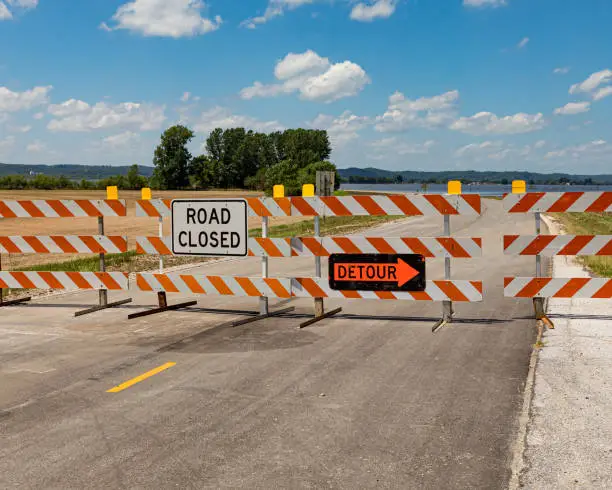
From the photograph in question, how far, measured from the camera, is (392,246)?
9398 millimetres

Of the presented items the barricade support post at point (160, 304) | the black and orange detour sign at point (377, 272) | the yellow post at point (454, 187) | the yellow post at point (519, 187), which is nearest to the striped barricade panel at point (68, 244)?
the barricade support post at point (160, 304)

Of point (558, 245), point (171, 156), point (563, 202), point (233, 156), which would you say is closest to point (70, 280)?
point (558, 245)

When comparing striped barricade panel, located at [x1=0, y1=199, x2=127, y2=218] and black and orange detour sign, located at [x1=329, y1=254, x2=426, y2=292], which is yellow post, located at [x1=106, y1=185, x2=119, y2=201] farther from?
black and orange detour sign, located at [x1=329, y1=254, x2=426, y2=292]

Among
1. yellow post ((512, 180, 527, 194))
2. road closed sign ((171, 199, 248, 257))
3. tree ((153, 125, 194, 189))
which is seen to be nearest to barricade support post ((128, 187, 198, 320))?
road closed sign ((171, 199, 248, 257))

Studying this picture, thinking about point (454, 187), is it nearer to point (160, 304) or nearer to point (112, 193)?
point (160, 304)

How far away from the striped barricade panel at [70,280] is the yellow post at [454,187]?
5.47 metres

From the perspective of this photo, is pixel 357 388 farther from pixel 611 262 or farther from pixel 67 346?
pixel 611 262

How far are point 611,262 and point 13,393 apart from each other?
14.3 m

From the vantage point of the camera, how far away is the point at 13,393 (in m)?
6.39

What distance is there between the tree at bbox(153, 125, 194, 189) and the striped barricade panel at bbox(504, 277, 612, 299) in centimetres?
12659

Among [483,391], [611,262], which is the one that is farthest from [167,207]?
[611,262]

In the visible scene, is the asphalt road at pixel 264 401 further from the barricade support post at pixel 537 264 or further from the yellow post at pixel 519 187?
the yellow post at pixel 519 187

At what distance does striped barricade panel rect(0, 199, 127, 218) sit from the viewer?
431 inches

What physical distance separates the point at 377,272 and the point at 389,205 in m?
1.02
